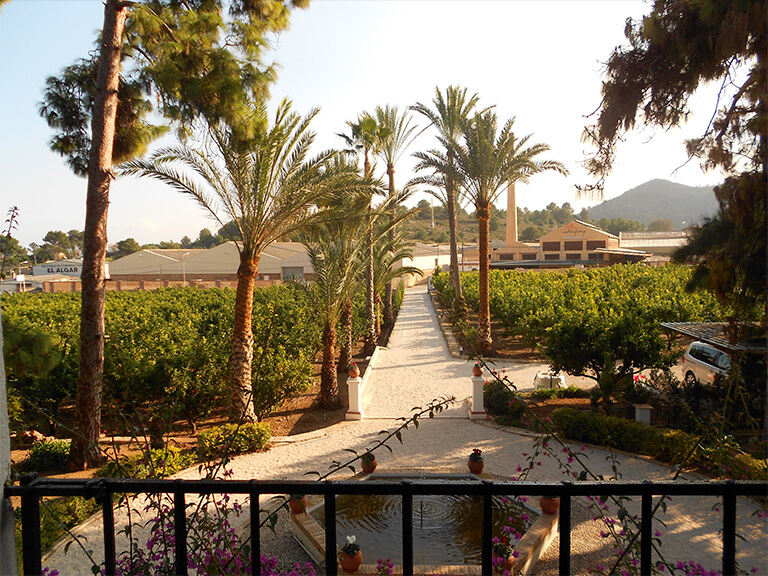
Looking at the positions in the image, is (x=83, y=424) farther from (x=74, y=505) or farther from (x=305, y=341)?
(x=305, y=341)

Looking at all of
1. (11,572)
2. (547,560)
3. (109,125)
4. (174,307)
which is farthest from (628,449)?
(174,307)

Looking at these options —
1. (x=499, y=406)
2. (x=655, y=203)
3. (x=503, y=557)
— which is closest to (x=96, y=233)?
(x=503, y=557)

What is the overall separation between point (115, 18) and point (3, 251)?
5538 millimetres

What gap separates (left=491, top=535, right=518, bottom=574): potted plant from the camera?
13.7 ft

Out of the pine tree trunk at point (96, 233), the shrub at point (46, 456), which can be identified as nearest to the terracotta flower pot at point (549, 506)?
the pine tree trunk at point (96, 233)

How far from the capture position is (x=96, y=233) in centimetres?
771

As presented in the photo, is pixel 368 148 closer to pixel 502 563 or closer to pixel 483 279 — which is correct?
pixel 483 279

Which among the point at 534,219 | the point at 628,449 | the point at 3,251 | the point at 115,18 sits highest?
the point at 534,219

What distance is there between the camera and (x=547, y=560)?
5.04m

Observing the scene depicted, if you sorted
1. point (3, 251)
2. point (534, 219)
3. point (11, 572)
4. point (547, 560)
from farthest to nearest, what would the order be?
1. point (534, 219)
2. point (547, 560)
3. point (3, 251)
4. point (11, 572)

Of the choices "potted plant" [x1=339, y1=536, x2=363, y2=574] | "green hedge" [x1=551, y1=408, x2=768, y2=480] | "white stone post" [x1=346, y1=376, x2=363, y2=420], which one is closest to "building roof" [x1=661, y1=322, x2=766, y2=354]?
"green hedge" [x1=551, y1=408, x2=768, y2=480]

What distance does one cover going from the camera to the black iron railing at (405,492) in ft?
4.84

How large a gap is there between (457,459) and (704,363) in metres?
5.74

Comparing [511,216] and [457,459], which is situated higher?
[511,216]
